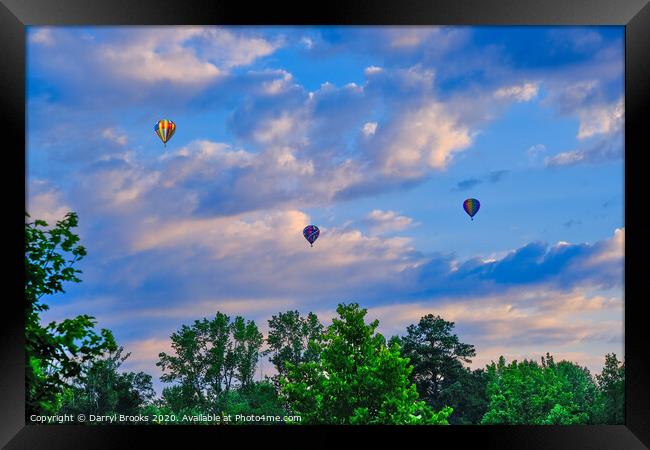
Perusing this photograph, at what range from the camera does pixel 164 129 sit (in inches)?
890

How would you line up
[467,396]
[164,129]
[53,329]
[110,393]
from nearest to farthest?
[53,329]
[164,129]
[110,393]
[467,396]

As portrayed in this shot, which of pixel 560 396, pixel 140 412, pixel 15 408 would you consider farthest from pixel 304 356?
pixel 15 408

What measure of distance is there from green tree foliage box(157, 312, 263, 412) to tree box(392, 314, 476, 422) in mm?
6232

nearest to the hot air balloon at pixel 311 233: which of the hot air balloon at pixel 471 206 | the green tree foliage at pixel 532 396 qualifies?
the hot air balloon at pixel 471 206

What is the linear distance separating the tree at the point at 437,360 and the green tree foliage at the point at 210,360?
245 inches

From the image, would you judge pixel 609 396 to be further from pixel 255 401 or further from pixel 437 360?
pixel 255 401

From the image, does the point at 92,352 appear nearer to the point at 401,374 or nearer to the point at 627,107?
Answer: the point at 627,107

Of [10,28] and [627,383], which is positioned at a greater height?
[10,28]

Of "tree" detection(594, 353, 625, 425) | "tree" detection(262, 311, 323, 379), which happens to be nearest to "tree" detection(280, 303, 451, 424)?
"tree" detection(262, 311, 323, 379)

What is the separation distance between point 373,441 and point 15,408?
1793 mm

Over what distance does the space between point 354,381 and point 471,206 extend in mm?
6673

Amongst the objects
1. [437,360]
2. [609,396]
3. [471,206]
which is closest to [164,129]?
[471,206]

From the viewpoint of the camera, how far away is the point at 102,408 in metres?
26.9

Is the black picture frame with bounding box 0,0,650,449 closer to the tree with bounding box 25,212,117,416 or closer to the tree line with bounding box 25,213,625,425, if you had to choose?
the tree with bounding box 25,212,117,416
